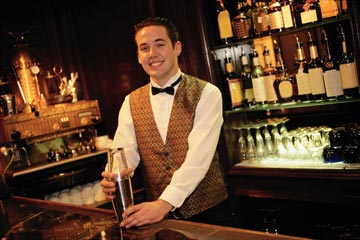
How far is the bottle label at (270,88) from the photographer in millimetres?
2820

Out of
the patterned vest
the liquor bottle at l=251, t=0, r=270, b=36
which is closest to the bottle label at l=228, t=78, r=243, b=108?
the liquor bottle at l=251, t=0, r=270, b=36

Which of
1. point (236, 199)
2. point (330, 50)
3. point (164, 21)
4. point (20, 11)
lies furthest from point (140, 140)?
point (20, 11)

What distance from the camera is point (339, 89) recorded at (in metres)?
2.47

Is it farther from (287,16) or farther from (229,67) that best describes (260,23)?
(229,67)

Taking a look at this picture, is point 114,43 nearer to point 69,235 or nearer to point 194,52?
point 194,52

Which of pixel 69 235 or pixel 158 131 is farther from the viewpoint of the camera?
pixel 158 131

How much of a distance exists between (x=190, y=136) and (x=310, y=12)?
121 centimetres

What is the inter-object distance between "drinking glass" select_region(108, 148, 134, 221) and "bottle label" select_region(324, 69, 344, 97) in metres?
1.61

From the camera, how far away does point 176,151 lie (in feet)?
6.73

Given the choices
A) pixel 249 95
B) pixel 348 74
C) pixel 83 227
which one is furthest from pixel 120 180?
pixel 249 95

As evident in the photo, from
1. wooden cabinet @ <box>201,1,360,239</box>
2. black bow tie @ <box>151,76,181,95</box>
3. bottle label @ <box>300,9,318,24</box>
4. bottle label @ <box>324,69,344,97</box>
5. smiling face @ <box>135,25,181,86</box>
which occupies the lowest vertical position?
wooden cabinet @ <box>201,1,360,239</box>

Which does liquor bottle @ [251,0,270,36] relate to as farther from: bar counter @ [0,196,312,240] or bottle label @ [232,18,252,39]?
bar counter @ [0,196,312,240]

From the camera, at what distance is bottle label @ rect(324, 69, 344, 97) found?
2.47m

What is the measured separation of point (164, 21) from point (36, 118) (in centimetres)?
241
